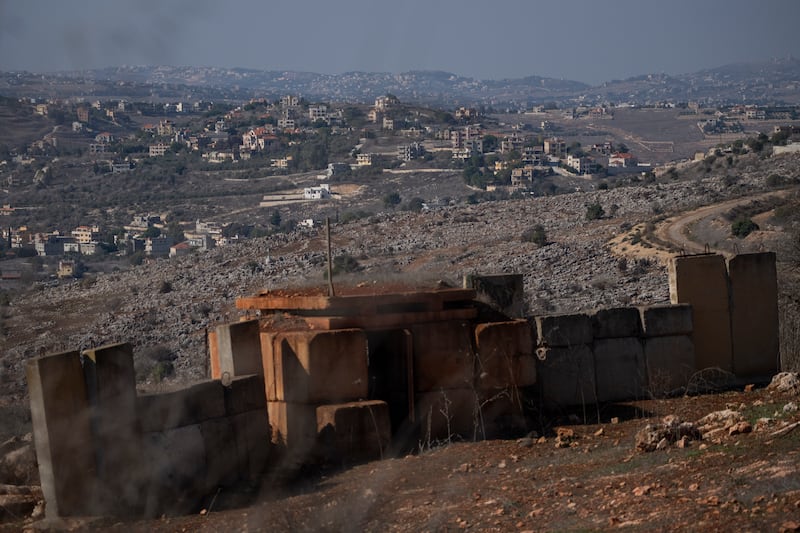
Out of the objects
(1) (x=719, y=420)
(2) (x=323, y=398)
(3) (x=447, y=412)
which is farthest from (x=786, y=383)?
(2) (x=323, y=398)

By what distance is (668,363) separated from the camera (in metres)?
10.6

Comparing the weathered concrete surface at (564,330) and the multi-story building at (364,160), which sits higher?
the weathered concrete surface at (564,330)

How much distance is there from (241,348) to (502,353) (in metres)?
2.12

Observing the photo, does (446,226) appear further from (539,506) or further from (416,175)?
(416,175)

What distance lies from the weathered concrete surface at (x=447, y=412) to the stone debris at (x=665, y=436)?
6.24ft

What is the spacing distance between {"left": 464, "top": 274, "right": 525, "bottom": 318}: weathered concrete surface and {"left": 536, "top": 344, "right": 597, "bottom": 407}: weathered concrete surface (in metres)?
0.60

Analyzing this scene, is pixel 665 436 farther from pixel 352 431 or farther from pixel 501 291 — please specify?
pixel 501 291

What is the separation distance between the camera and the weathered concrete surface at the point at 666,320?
34.5 feet

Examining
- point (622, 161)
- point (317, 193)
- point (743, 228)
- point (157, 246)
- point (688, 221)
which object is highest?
point (743, 228)

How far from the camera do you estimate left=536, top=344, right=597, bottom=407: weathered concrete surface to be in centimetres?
1030

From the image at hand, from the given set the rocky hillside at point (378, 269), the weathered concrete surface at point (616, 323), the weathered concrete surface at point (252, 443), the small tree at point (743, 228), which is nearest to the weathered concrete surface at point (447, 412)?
the weathered concrete surface at point (252, 443)

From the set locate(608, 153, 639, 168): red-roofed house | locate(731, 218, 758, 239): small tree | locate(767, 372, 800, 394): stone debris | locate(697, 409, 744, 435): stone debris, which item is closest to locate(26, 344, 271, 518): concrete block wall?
locate(697, 409, 744, 435): stone debris

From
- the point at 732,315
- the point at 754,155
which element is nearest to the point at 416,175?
the point at 754,155

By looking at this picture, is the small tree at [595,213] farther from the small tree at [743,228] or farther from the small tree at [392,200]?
the small tree at [392,200]
